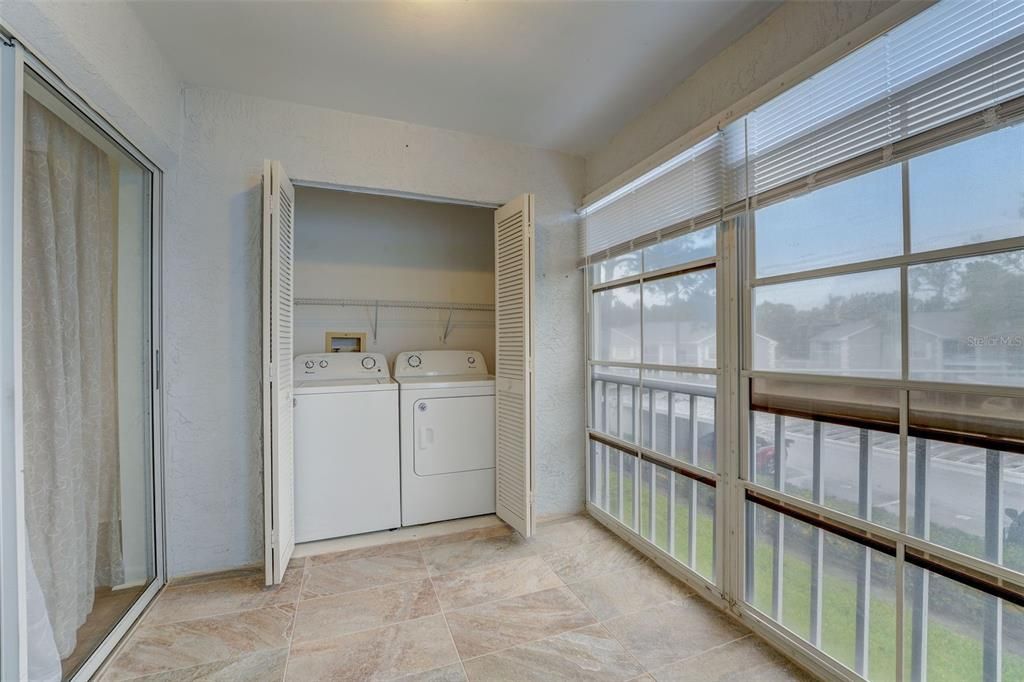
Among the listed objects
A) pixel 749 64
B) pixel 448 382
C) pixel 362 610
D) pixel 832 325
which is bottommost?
pixel 362 610

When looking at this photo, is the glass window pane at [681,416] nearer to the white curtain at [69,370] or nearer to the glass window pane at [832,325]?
the glass window pane at [832,325]

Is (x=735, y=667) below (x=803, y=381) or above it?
below

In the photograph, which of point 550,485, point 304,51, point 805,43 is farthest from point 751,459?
point 304,51

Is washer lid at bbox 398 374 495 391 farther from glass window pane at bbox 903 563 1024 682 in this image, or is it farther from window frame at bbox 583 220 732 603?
glass window pane at bbox 903 563 1024 682

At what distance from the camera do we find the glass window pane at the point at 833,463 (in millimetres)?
1337

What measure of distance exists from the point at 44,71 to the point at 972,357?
9.66 ft

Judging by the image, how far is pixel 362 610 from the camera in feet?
6.35

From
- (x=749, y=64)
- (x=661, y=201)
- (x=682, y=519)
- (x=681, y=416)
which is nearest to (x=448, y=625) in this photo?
(x=682, y=519)

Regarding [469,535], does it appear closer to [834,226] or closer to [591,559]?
[591,559]

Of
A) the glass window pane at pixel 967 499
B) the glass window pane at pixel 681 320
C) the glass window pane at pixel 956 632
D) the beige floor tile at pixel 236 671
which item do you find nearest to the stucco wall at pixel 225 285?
the beige floor tile at pixel 236 671

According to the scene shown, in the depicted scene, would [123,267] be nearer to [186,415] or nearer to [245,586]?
[186,415]

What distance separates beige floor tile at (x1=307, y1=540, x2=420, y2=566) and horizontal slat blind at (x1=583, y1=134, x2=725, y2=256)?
7.28 ft

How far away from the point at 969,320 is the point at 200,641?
2954 millimetres

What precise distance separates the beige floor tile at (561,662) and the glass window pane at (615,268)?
1868mm
